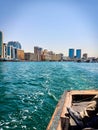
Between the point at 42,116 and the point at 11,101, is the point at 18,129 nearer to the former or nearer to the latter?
the point at 42,116

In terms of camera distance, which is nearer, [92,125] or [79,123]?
[92,125]

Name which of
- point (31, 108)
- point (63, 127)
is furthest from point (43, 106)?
point (63, 127)

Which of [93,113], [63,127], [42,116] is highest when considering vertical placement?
[93,113]

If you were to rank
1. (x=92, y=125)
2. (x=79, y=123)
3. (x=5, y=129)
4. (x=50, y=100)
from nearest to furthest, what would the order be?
(x=92, y=125) → (x=79, y=123) → (x=5, y=129) → (x=50, y=100)

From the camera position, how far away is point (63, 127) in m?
5.02

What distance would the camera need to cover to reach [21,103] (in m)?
10.9

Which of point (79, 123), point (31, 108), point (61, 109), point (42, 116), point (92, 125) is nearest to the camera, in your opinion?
point (92, 125)

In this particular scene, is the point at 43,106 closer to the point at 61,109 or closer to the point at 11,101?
the point at 11,101

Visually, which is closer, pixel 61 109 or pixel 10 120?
pixel 61 109

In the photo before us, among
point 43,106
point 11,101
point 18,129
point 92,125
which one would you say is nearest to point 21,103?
point 11,101

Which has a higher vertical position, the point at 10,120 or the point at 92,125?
the point at 92,125

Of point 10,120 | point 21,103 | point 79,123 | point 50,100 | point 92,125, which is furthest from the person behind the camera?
point 50,100

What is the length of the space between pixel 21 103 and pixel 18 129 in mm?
3743

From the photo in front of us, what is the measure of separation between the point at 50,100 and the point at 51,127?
7364mm
